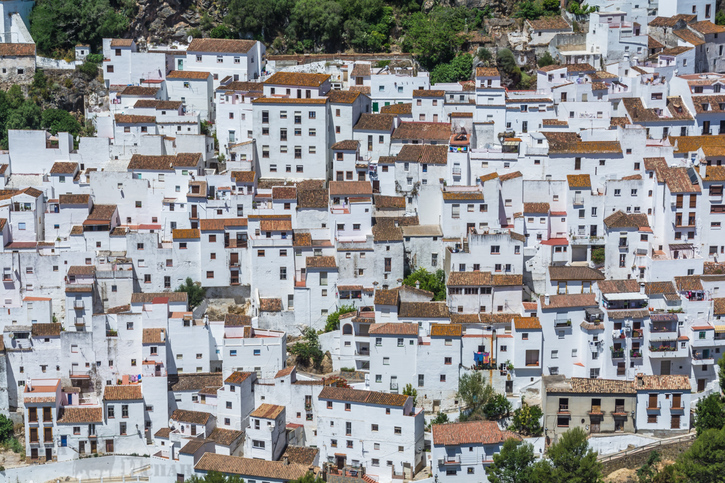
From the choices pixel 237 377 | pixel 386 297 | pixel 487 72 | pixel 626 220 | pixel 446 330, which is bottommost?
pixel 237 377

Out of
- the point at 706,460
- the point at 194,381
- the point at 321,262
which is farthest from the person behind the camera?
the point at 321,262

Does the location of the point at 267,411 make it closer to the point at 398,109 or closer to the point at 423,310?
the point at 423,310

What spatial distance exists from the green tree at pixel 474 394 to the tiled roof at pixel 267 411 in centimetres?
764

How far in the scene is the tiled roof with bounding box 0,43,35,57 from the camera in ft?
226

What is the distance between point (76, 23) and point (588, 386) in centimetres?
3729

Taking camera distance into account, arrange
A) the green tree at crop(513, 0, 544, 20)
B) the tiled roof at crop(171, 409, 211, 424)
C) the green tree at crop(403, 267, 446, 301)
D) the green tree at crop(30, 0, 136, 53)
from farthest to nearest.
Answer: the green tree at crop(513, 0, 544, 20), the green tree at crop(30, 0, 136, 53), the green tree at crop(403, 267, 446, 301), the tiled roof at crop(171, 409, 211, 424)

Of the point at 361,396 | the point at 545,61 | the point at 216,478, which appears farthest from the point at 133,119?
the point at 545,61

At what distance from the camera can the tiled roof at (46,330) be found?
53.8 m

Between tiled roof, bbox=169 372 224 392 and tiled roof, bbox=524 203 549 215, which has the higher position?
tiled roof, bbox=524 203 549 215

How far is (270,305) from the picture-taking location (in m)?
55.3

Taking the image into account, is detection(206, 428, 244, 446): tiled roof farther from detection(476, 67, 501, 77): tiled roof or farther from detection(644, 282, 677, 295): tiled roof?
detection(476, 67, 501, 77): tiled roof

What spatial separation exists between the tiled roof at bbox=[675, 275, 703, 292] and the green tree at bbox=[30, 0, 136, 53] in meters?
34.8

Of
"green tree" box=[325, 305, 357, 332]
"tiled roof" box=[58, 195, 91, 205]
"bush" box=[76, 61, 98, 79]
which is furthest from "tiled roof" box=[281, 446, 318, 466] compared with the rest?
"bush" box=[76, 61, 98, 79]

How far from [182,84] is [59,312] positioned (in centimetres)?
1524
